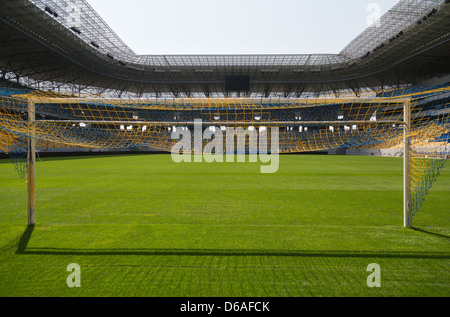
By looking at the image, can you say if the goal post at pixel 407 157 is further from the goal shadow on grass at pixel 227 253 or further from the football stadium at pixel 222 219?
the goal shadow on grass at pixel 227 253

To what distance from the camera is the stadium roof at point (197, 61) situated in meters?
23.2

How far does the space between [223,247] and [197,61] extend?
3894 cm

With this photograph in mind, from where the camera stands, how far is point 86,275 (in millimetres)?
2816

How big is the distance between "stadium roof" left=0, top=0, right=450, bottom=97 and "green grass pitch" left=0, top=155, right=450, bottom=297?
23.8 metres

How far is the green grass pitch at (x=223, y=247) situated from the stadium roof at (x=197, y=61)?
2384 cm

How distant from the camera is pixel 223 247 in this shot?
3.59 metres
